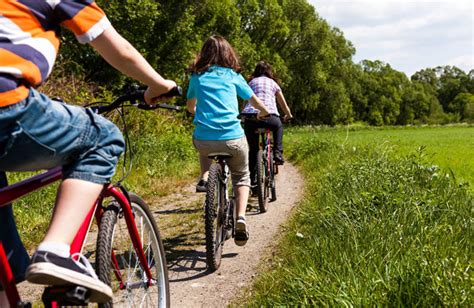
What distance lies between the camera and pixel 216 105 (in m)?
4.39

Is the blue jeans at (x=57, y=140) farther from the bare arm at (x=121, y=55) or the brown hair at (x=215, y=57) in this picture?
the brown hair at (x=215, y=57)

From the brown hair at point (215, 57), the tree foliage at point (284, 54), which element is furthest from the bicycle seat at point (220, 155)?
the tree foliage at point (284, 54)

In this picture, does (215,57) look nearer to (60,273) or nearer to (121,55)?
(121,55)

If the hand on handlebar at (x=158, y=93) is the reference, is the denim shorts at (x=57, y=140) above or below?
below

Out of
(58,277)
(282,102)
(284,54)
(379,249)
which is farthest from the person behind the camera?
(284,54)

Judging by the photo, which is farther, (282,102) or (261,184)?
(282,102)

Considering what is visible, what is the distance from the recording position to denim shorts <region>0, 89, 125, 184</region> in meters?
1.54

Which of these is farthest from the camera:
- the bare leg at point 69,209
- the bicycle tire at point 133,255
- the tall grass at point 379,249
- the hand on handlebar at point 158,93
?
the tall grass at point 379,249

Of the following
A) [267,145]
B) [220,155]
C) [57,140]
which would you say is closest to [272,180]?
[267,145]

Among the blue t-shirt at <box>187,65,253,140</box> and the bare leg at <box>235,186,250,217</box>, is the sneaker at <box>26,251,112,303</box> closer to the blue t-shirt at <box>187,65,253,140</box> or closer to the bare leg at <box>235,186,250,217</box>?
the blue t-shirt at <box>187,65,253,140</box>

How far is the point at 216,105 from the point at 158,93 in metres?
2.23

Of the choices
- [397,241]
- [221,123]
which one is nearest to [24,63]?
[397,241]

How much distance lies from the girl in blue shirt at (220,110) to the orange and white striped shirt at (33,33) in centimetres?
267

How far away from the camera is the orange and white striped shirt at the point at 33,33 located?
1.54m
